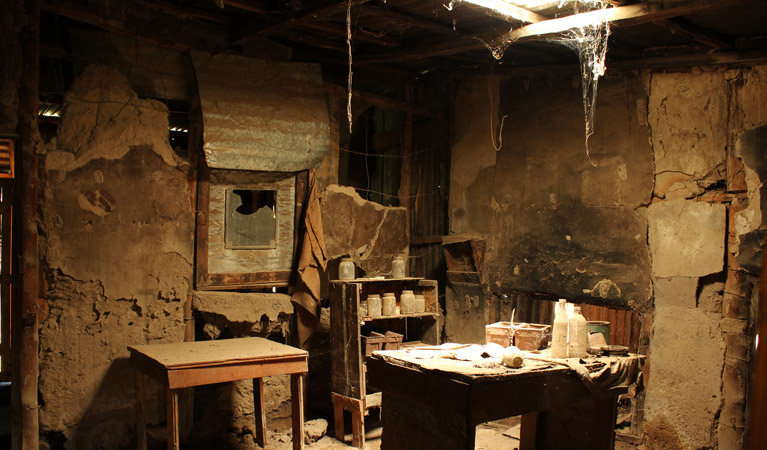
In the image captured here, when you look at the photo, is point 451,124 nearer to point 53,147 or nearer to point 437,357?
point 437,357

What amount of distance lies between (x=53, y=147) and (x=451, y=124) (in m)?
3.93

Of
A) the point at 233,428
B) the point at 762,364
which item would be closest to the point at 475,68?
the point at 233,428

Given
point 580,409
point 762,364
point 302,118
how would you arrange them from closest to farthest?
point 762,364
point 580,409
point 302,118

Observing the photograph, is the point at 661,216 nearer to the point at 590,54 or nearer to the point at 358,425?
the point at 590,54

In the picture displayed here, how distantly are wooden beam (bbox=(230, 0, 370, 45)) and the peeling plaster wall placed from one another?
236 centimetres

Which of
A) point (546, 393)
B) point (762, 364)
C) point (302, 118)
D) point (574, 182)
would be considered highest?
point (302, 118)

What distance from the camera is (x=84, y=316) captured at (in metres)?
4.76

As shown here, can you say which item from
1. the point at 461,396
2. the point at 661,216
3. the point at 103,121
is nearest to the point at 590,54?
the point at 661,216

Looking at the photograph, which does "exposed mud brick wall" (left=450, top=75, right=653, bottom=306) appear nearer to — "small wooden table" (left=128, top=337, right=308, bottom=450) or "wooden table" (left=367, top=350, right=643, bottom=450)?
"wooden table" (left=367, top=350, right=643, bottom=450)

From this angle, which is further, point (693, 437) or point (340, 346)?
point (340, 346)

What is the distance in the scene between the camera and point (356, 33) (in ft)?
17.1

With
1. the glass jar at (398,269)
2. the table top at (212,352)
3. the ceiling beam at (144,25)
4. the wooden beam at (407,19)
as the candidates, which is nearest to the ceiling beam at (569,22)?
the wooden beam at (407,19)

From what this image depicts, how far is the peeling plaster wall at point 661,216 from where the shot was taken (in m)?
4.65

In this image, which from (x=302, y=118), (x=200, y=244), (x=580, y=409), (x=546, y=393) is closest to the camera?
(x=546, y=393)
